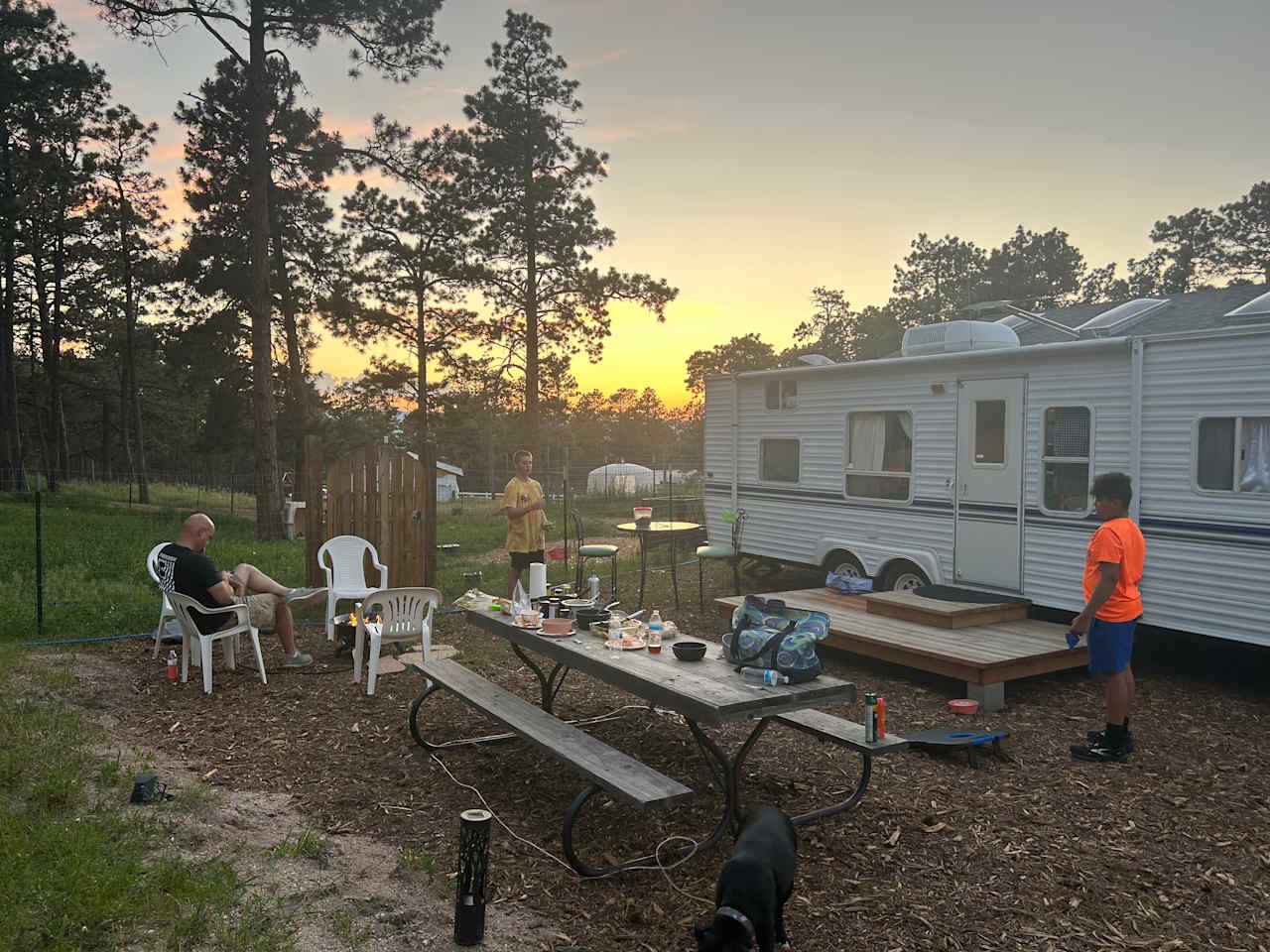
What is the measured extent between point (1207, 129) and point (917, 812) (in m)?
11.8

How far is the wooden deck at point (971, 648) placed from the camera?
5930mm

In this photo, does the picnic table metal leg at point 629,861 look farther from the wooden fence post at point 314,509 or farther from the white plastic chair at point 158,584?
the wooden fence post at point 314,509

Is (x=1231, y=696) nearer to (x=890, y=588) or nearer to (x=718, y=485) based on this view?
Answer: (x=890, y=588)

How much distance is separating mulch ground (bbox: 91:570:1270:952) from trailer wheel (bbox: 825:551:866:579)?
1.99 m

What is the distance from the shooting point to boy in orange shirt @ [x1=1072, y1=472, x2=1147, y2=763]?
4888 millimetres

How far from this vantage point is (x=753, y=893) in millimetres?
2670

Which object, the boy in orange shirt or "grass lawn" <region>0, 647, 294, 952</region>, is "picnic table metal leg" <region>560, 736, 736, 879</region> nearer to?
"grass lawn" <region>0, 647, 294, 952</region>

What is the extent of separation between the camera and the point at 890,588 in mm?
8508

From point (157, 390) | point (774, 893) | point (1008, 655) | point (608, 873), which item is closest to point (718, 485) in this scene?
point (1008, 655)

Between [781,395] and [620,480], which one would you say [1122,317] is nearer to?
[781,395]

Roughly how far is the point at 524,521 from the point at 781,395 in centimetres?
341

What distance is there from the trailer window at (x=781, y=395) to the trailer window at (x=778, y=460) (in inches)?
15.7

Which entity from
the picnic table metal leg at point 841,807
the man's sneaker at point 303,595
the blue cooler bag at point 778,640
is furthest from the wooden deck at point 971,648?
the man's sneaker at point 303,595

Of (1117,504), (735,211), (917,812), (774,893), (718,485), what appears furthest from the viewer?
(735,211)
